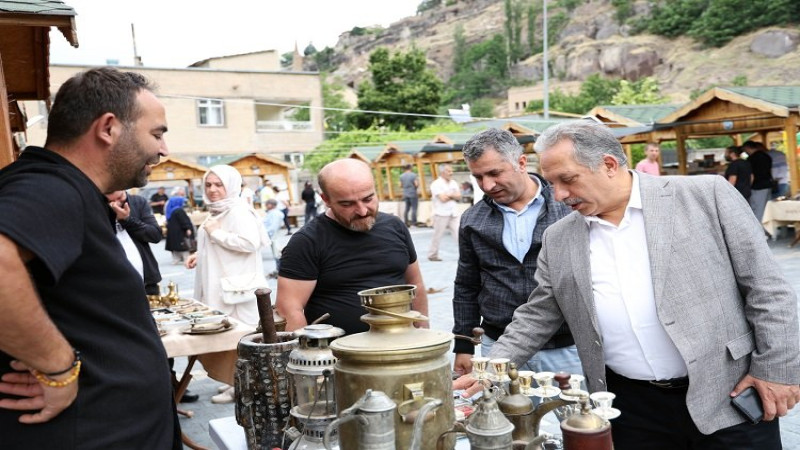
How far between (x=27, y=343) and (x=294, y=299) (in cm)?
176

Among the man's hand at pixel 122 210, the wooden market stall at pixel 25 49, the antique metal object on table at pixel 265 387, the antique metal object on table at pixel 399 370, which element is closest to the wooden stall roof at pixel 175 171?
the wooden market stall at pixel 25 49

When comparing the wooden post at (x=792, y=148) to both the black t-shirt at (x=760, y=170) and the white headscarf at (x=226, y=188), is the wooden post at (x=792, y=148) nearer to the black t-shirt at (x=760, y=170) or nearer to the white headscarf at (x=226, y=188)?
the black t-shirt at (x=760, y=170)

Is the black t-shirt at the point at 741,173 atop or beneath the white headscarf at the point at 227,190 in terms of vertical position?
beneath

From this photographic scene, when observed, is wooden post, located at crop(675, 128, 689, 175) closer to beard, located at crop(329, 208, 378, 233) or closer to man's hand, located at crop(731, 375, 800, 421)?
beard, located at crop(329, 208, 378, 233)

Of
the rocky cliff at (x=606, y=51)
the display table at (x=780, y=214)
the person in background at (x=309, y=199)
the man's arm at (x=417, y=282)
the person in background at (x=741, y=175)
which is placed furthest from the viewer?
the rocky cliff at (x=606, y=51)

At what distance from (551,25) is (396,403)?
10531cm

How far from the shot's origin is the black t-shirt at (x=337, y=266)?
11.0 feet

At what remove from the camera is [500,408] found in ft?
5.80

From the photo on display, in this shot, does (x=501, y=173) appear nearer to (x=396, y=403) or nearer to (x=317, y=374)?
(x=317, y=374)

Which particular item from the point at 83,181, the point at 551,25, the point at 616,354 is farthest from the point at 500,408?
the point at 551,25

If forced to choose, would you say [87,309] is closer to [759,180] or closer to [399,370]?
[399,370]

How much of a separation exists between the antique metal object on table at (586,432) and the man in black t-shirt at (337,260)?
1.81 m

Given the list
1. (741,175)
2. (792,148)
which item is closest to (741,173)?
(741,175)

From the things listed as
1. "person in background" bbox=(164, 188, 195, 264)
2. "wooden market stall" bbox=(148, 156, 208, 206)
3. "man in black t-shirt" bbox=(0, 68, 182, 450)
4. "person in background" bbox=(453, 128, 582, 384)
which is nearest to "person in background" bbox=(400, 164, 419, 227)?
"wooden market stall" bbox=(148, 156, 208, 206)
